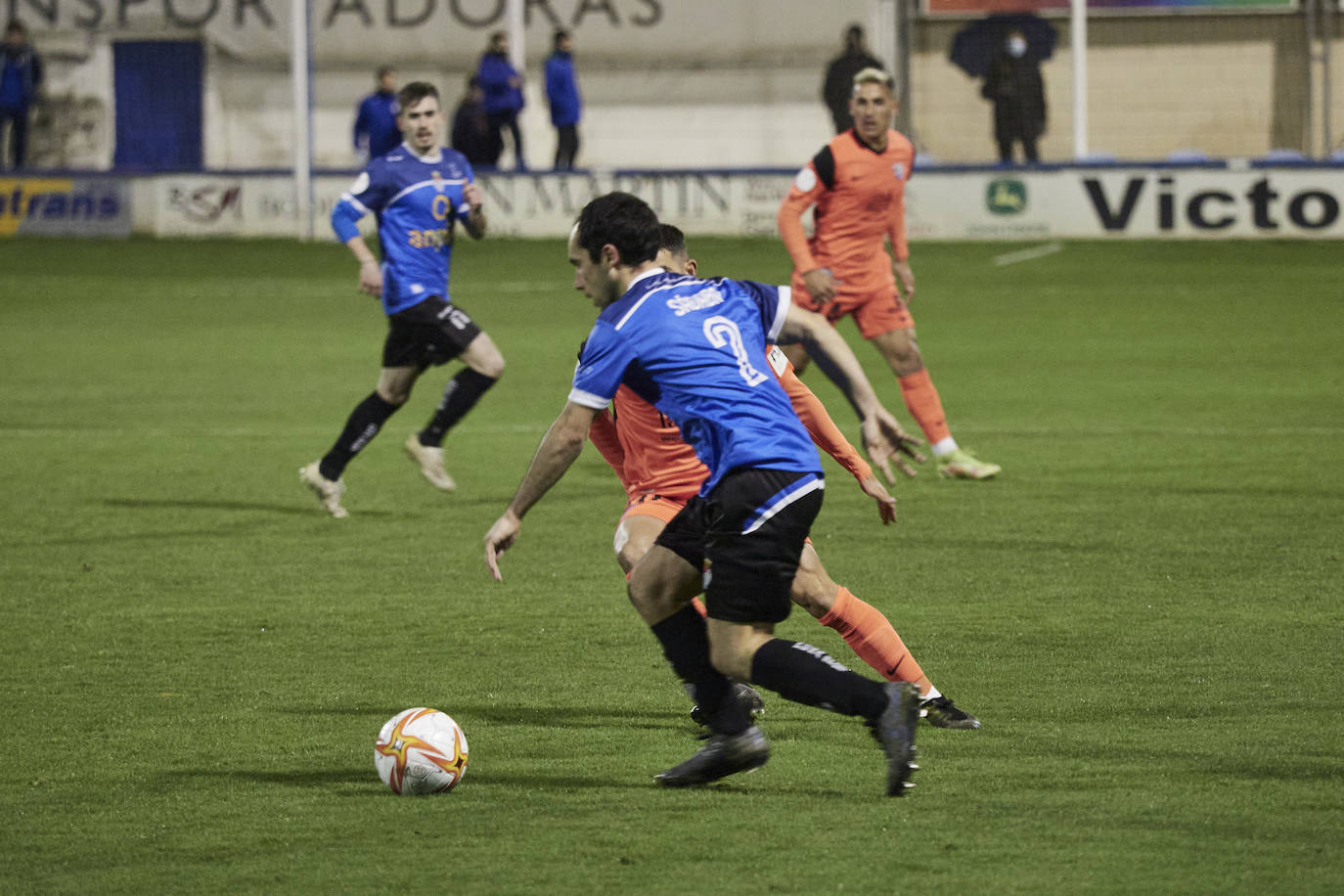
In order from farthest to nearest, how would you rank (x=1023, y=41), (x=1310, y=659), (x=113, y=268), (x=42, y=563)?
1. (x=1023, y=41)
2. (x=113, y=268)
3. (x=42, y=563)
4. (x=1310, y=659)

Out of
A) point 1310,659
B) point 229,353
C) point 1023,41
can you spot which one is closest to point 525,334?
point 229,353

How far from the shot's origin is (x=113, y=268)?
25500 millimetres

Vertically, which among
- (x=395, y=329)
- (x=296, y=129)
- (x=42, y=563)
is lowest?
(x=42, y=563)

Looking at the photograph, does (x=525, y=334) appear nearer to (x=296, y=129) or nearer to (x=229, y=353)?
(x=229, y=353)

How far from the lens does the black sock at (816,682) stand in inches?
201

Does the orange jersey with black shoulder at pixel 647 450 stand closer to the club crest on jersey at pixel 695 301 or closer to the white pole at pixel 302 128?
the club crest on jersey at pixel 695 301

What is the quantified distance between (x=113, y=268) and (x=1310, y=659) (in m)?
21.0

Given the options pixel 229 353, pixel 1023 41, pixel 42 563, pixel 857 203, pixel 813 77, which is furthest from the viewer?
pixel 813 77

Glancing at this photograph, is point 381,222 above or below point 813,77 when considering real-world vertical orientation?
below

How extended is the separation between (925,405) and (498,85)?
18788mm

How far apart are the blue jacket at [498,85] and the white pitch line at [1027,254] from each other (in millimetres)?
7945

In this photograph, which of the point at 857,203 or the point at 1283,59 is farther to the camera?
the point at 1283,59

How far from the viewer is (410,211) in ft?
35.3

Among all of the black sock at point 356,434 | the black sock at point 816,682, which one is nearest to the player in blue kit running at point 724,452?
the black sock at point 816,682
